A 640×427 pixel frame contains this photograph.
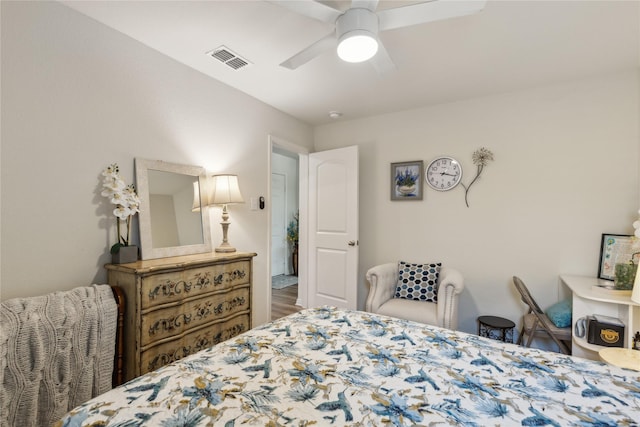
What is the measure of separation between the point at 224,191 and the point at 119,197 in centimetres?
80

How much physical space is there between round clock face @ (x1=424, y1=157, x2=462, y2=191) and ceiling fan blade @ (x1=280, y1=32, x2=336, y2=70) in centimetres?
202

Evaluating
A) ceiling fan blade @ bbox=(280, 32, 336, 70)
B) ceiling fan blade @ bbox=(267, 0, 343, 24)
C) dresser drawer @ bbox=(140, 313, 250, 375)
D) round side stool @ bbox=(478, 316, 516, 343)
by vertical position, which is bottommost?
round side stool @ bbox=(478, 316, 516, 343)

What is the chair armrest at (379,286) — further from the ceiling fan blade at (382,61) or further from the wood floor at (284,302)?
the ceiling fan blade at (382,61)

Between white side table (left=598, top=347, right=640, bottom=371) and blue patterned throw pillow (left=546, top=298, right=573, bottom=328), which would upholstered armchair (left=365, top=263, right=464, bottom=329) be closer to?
blue patterned throw pillow (left=546, top=298, right=573, bottom=328)

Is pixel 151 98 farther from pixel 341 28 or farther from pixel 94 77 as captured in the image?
pixel 341 28

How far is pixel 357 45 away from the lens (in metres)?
1.50

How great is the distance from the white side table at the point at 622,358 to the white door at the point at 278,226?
486 cm

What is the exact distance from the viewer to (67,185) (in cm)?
175

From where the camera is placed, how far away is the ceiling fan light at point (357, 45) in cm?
143

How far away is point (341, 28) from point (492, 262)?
2570mm

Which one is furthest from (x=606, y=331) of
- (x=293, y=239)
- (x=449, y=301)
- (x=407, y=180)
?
(x=293, y=239)

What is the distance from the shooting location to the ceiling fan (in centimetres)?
132

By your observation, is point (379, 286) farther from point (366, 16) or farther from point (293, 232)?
point (293, 232)

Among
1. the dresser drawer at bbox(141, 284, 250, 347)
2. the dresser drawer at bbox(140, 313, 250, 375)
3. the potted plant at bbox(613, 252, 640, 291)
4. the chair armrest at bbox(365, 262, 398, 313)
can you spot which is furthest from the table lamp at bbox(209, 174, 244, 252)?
the potted plant at bbox(613, 252, 640, 291)
